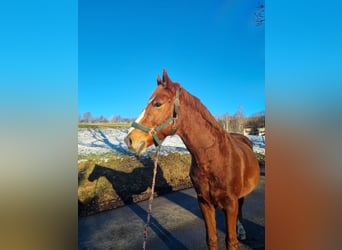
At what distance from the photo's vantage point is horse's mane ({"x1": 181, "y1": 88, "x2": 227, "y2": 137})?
1309mm

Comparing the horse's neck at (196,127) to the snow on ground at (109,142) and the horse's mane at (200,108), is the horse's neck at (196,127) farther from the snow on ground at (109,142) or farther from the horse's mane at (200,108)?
the snow on ground at (109,142)

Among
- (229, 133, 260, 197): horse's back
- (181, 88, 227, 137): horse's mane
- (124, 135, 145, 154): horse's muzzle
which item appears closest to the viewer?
(124, 135, 145, 154): horse's muzzle

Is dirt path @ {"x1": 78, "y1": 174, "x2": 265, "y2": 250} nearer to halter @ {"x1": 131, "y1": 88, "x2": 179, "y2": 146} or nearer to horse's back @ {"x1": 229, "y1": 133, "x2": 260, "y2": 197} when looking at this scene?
horse's back @ {"x1": 229, "y1": 133, "x2": 260, "y2": 197}

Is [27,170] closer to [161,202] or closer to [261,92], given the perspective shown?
[161,202]

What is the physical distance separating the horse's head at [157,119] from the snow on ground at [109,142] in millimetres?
198

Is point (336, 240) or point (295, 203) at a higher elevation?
point (295, 203)

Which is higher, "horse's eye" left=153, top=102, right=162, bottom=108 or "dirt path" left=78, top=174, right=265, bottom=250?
"horse's eye" left=153, top=102, right=162, bottom=108

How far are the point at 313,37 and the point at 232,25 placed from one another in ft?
1.67

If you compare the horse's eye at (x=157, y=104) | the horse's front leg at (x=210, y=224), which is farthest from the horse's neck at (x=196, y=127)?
the horse's front leg at (x=210, y=224)

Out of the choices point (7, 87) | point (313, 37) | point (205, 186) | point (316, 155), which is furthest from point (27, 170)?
point (313, 37)

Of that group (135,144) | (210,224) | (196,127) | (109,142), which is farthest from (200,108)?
(210,224)

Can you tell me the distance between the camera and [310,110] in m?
1.15

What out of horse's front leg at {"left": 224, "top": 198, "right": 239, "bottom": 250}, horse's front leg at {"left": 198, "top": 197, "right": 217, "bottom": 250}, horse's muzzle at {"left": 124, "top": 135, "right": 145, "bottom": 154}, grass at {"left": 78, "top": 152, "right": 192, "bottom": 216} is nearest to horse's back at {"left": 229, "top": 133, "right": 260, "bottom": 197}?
horse's front leg at {"left": 224, "top": 198, "right": 239, "bottom": 250}

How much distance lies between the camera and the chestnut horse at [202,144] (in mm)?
1237
